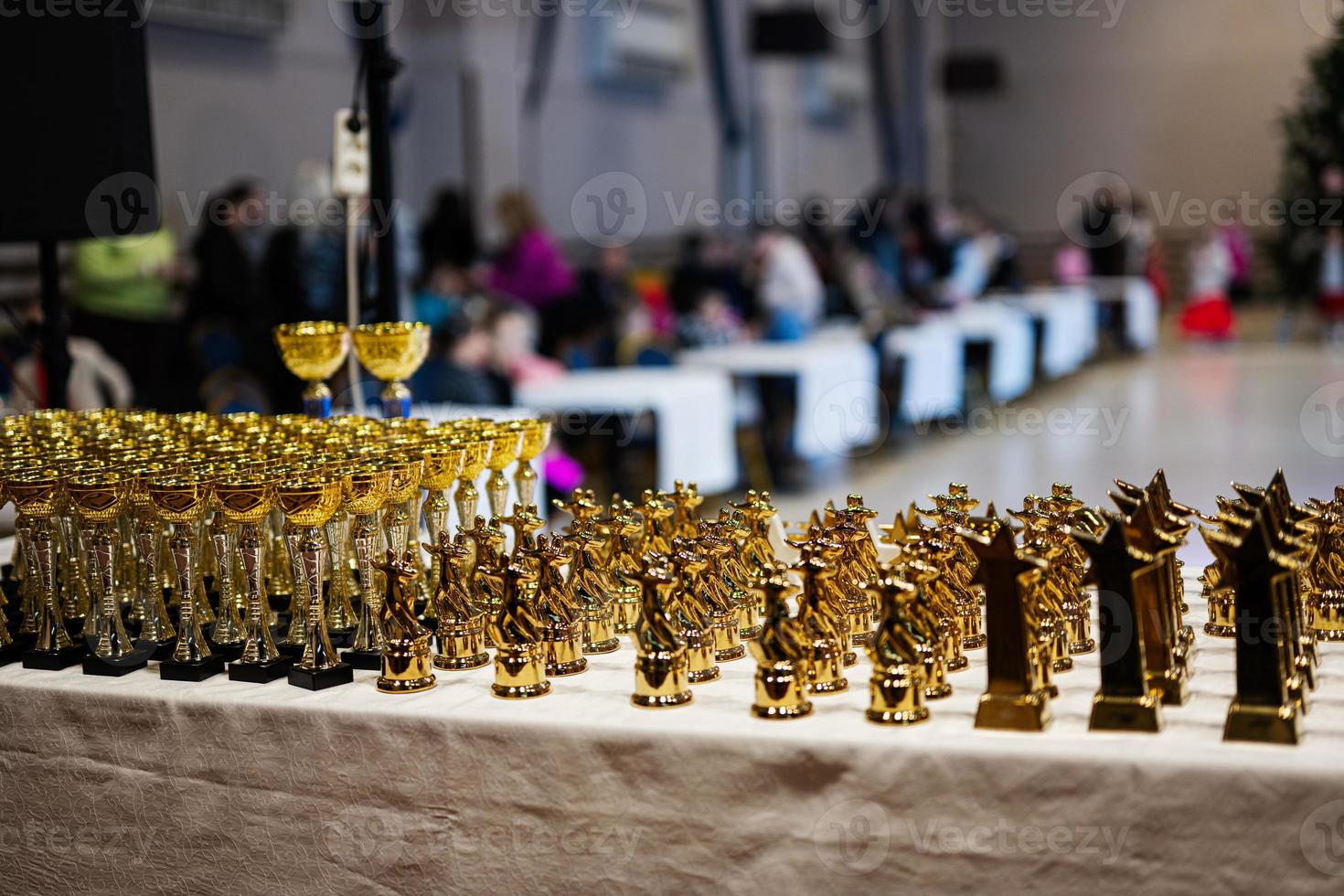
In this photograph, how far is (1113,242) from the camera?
520 inches

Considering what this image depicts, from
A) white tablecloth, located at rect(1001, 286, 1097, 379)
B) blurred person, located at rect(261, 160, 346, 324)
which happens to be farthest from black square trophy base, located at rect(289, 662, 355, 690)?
white tablecloth, located at rect(1001, 286, 1097, 379)

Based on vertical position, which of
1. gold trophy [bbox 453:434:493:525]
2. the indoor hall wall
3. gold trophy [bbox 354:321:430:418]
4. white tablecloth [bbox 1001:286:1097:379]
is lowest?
gold trophy [bbox 453:434:493:525]

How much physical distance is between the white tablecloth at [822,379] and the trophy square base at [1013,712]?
5.16 m

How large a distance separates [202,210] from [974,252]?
6.18 meters

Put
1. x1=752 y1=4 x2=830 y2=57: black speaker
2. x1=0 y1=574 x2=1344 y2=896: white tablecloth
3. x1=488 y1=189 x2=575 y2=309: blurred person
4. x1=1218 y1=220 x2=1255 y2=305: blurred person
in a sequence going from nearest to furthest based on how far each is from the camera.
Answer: x1=0 y1=574 x2=1344 y2=896: white tablecloth < x1=488 y1=189 x2=575 y2=309: blurred person < x1=752 y1=4 x2=830 y2=57: black speaker < x1=1218 y1=220 x2=1255 y2=305: blurred person

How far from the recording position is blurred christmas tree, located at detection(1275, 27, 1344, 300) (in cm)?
948

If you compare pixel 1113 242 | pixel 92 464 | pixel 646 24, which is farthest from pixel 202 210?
pixel 1113 242

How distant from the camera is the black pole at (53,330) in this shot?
2.70 meters

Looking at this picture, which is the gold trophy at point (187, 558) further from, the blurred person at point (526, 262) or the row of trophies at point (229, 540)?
the blurred person at point (526, 262)

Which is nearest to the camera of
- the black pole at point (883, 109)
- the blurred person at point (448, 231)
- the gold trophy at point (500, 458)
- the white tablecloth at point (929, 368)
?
the gold trophy at point (500, 458)

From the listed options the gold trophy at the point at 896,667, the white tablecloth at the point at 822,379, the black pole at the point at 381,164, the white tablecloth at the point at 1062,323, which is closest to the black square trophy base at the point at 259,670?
the gold trophy at the point at 896,667

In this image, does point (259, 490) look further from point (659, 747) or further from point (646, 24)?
point (646, 24)

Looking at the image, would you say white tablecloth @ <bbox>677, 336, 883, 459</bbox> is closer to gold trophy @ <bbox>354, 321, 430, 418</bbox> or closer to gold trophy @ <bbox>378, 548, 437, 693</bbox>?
gold trophy @ <bbox>354, 321, 430, 418</bbox>

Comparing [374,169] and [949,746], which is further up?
[374,169]
